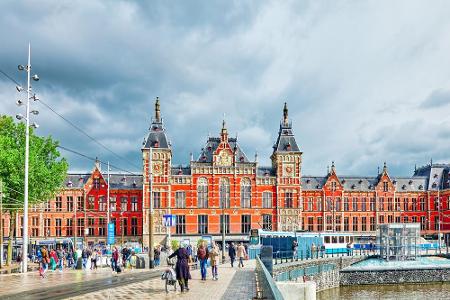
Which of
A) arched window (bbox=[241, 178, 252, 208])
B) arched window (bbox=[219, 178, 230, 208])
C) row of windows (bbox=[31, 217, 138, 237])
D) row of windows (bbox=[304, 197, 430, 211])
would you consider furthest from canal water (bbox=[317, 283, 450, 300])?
row of windows (bbox=[31, 217, 138, 237])

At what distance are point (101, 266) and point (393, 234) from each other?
2965cm

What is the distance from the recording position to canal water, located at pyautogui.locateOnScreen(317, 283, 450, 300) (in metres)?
45.1

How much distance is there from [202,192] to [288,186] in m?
12.4

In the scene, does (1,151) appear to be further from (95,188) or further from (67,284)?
(95,188)

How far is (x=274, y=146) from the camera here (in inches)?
3364

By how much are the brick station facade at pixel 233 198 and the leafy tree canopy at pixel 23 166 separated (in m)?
23.7

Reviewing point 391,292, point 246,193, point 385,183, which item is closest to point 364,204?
point 385,183

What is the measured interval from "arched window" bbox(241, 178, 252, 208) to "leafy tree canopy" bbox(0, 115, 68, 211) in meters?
33.7

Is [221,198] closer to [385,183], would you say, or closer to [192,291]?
[385,183]

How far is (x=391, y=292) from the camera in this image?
1913 inches

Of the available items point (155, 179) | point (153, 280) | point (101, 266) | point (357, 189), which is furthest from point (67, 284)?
point (357, 189)

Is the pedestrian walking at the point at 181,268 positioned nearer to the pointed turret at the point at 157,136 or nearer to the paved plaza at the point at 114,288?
the paved plaza at the point at 114,288

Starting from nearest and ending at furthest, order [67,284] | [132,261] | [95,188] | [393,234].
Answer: [67,284] → [132,261] → [393,234] → [95,188]

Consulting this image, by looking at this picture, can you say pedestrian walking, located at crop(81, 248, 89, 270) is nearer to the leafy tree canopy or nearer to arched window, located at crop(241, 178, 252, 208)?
the leafy tree canopy
